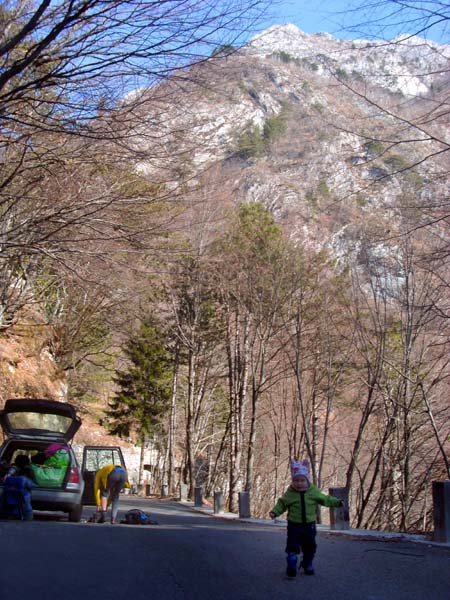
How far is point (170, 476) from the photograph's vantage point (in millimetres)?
37625

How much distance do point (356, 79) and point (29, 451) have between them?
32.5 feet

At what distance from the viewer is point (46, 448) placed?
1420 centimetres

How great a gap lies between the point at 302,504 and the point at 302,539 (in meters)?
0.37

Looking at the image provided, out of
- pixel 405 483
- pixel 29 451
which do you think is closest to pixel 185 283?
pixel 405 483

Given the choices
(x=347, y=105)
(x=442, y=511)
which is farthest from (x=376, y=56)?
(x=442, y=511)

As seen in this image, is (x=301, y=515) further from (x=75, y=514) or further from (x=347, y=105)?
(x=75, y=514)

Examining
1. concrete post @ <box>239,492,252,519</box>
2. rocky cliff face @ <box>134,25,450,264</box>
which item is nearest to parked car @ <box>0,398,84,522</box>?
rocky cliff face @ <box>134,25,450,264</box>

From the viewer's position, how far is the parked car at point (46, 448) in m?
13.5

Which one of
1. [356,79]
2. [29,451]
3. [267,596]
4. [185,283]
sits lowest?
[267,596]

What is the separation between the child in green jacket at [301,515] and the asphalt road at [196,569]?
7.6 inches

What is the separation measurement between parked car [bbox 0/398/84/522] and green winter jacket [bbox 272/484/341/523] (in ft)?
22.9

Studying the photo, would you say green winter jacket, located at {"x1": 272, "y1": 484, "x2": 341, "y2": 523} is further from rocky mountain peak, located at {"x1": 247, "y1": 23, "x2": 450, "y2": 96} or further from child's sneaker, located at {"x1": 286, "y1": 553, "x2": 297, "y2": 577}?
rocky mountain peak, located at {"x1": 247, "y1": 23, "x2": 450, "y2": 96}

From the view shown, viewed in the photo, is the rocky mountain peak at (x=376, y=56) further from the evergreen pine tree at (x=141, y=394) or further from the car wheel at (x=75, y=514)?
the evergreen pine tree at (x=141, y=394)

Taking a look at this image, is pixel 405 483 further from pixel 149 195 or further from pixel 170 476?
pixel 170 476
